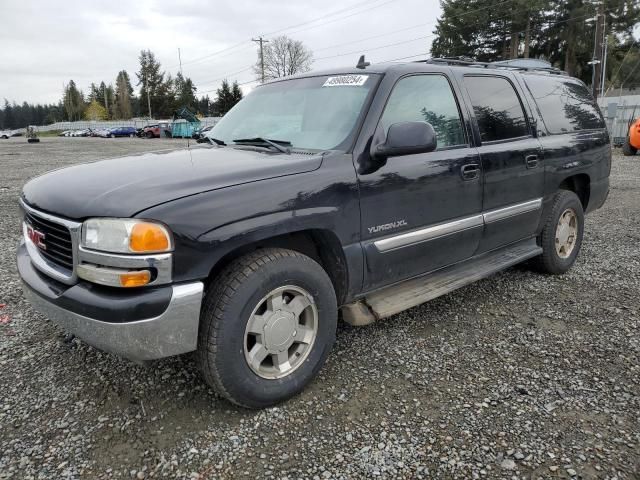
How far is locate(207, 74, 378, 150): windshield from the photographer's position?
290 cm

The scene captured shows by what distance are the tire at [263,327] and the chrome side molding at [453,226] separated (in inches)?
20.4

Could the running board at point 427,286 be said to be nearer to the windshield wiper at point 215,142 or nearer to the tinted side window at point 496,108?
the tinted side window at point 496,108

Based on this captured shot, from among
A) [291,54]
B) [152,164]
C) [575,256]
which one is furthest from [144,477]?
[291,54]

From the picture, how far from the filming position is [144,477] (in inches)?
80.9

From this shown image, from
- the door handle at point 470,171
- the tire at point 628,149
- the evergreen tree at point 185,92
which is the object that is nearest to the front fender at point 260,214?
the door handle at point 470,171

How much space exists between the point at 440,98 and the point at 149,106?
286 feet

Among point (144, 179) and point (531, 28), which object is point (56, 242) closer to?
point (144, 179)

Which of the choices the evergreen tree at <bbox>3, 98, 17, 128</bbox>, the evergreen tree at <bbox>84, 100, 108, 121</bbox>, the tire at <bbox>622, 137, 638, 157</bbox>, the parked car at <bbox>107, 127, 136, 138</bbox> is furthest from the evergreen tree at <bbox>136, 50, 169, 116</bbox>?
the tire at <bbox>622, 137, 638, 157</bbox>

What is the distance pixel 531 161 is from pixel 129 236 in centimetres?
320

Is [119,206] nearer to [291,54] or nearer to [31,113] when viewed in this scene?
[291,54]

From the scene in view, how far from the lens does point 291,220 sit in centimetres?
242

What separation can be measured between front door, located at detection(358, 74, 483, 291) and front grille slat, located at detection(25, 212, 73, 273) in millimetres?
1528

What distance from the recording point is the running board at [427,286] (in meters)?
2.97

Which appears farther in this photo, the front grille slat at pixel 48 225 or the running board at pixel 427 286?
the running board at pixel 427 286
